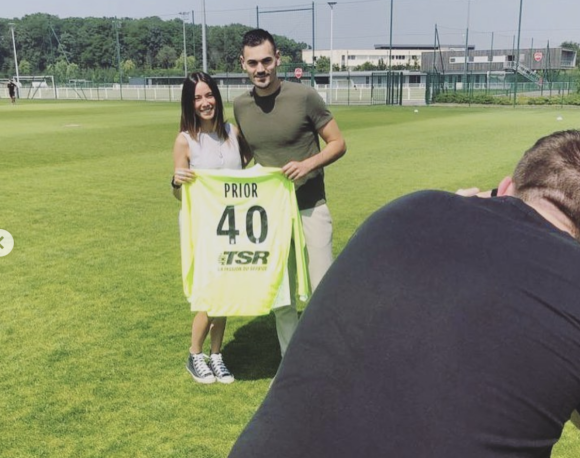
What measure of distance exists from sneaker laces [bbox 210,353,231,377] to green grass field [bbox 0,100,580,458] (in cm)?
11

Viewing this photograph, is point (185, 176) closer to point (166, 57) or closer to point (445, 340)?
point (445, 340)

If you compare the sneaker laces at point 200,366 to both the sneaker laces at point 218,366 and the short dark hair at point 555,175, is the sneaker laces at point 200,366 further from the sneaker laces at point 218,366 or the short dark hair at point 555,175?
the short dark hair at point 555,175

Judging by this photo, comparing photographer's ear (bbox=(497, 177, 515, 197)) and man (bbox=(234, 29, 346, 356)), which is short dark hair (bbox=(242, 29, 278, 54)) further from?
photographer's ear (bbox=(497, 177, 515, 197))

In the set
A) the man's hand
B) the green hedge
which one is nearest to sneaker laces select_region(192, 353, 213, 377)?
the man's hand

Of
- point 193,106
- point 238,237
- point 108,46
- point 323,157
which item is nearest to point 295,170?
point 323,157

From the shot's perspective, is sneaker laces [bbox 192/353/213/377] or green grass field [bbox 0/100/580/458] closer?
green grass field [bbox 0/100/580/458]

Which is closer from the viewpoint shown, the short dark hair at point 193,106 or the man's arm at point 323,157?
the man's arm at point 323,157

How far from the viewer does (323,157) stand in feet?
14.0

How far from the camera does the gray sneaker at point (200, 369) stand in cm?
460

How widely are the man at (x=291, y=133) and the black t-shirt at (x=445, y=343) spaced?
108 inches

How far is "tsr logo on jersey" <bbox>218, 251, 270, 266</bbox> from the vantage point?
4.20m

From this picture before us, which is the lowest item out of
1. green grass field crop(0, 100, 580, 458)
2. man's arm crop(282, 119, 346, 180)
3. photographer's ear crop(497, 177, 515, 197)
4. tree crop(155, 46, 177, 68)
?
green grass field crop(0, 100, 580, 458)

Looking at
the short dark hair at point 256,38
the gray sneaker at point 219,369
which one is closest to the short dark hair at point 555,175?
the short dark hair at point 256,38

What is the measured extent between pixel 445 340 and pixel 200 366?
11.3ft
